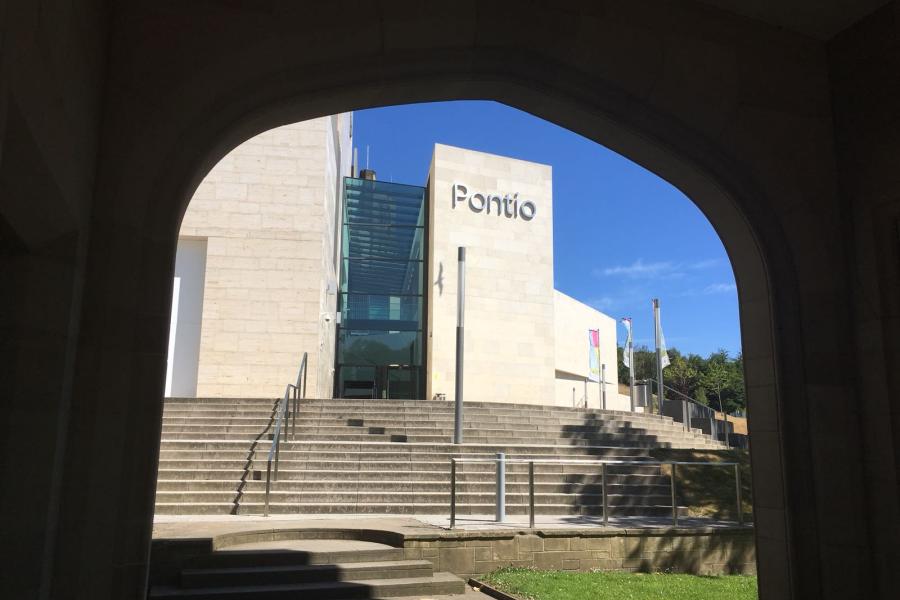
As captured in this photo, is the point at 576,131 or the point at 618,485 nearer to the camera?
the point at 576,131

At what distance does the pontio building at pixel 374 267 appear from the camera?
17.4 meters

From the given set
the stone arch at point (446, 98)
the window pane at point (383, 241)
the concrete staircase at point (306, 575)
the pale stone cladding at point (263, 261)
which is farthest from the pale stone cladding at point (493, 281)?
the stone arch at point (446, 98)

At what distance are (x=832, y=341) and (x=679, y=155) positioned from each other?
4.30 ft

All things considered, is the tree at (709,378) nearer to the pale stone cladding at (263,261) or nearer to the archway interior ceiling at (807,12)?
the pale stone cladding at (263,261)

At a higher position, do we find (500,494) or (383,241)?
(383,241)

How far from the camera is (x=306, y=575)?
6.12 meters

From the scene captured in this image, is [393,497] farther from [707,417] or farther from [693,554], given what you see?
[707,417]

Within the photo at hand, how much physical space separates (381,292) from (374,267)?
1071mm

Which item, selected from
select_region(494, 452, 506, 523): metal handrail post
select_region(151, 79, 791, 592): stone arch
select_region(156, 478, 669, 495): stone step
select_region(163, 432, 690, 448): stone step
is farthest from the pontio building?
select_region(151, 79, 791, 592): stone arch

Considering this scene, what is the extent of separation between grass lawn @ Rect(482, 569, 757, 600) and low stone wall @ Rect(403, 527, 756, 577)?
0.18 meters

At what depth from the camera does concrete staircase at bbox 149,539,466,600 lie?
573 cm

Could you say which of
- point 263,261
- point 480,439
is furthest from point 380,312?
point 480,439

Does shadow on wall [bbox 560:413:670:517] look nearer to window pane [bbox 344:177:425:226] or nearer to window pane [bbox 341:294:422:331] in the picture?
window pane [bbox 341:294:422:331]

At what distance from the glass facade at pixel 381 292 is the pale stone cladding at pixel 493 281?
0.68 m
